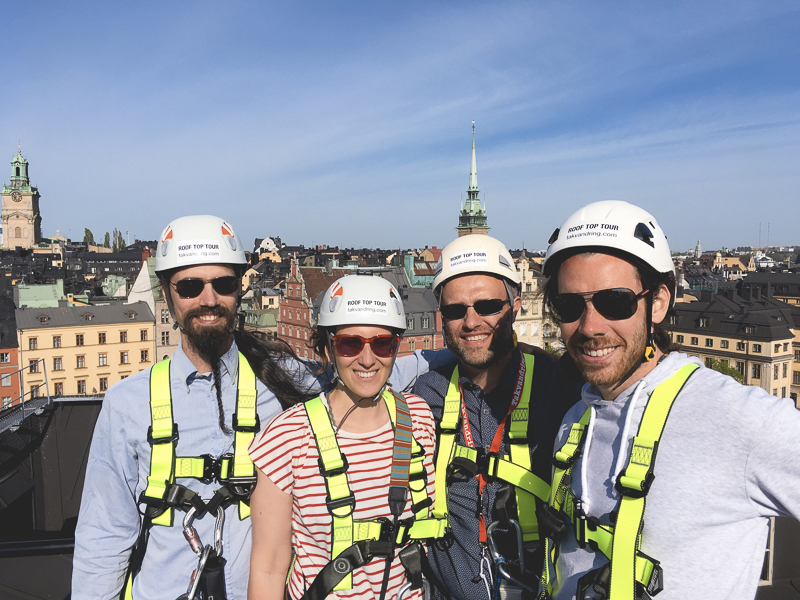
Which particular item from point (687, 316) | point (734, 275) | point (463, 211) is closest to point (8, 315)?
point (687, 316)

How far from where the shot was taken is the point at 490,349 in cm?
430

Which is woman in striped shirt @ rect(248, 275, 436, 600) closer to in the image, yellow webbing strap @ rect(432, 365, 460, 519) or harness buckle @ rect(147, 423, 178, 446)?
yellow webbing strap @ rect(432, 365, 460, 519)

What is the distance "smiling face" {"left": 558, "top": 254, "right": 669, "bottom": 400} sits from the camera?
3.07 metres

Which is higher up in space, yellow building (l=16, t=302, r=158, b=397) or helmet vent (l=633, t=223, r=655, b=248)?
helmet vent (l=633, t=223, r=655, b=248)

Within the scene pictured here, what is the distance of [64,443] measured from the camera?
29.2 feet

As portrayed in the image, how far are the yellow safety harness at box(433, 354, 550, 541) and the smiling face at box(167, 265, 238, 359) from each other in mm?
1813

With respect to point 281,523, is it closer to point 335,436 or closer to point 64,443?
point 335,436

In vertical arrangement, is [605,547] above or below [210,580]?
above

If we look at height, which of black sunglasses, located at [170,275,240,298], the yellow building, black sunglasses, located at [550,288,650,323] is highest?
black sunglasses, located at [170,275,240,298]

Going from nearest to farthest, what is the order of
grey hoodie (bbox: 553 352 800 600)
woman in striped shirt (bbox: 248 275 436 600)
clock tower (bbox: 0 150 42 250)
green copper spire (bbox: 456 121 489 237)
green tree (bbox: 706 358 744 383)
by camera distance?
1. grey hoodie (bbox: 553 352 800 600)
2. woman in striped shirt (bbox: 248 275 436 600)
3. green tree (bbox: 706 358 744 383)
4. green copper spire (bbox: 456 121 489 237)
5. clock tower (bbox: 0 150 42 250)

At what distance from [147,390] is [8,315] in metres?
54.4

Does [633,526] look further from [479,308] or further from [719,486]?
[479,308]

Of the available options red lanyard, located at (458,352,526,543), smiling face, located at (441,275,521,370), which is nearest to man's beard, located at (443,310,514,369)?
smiling face, located at (441,275,521,370)

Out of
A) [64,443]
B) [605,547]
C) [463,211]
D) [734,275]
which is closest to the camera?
[605,547]
